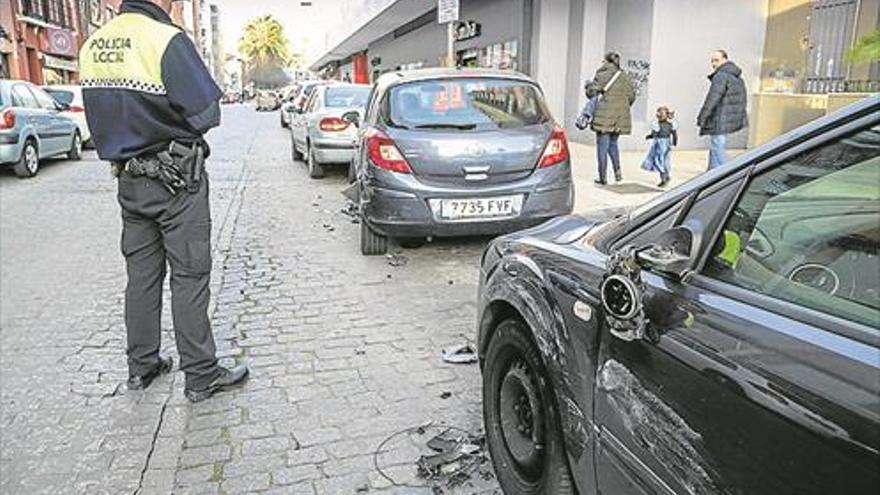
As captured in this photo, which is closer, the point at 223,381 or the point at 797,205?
the point at 797,205

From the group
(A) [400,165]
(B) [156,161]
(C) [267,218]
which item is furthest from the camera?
(C) [267,218]

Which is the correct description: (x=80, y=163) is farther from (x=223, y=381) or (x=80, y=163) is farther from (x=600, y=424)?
(x=600, y=424)

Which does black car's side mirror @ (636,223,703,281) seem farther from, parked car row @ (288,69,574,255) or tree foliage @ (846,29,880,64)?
tree foliage @ (846,29,880,64)

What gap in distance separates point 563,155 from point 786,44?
10676 millimetres

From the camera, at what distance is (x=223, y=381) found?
13.0 feet

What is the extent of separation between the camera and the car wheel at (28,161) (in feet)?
41.5

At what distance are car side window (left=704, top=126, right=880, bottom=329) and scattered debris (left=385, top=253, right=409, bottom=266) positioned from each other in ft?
16.1

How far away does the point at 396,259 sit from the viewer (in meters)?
6.83

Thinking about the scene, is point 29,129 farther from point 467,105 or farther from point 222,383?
point 222,383

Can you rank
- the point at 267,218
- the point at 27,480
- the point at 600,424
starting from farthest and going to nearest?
the point at 267,218
the point at 27,480
the point at 600,424

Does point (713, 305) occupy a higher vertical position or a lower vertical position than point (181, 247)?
higher

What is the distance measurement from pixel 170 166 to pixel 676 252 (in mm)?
2561

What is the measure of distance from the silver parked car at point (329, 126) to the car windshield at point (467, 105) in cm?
421

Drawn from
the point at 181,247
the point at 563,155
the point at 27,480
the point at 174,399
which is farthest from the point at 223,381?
the point at 563,155
